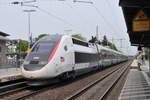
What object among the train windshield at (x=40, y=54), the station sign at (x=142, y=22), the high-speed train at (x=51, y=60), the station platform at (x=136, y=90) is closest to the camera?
the station platform at (x=136, y=90)

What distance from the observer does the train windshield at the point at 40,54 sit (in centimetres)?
1170

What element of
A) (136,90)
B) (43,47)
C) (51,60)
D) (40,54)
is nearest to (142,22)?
(136,90)

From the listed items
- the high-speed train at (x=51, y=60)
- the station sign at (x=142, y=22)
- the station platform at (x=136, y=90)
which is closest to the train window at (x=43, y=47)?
the high-speed train at (x=51, y=60)

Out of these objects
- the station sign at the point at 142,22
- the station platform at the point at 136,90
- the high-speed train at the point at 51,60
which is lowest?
the station platform at the point at 136,90

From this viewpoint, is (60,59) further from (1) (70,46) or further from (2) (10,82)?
(2) (10,82)

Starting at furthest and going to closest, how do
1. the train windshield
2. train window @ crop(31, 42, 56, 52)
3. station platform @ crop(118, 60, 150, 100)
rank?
train window @ crop(31, 42, 56, 52)
the train windshield
station platform @ crop(118, 60, 150, 100)

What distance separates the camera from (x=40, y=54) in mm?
12328

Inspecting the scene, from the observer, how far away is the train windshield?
1170 centimetres

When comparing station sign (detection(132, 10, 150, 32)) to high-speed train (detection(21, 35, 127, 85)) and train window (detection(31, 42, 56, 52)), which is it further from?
train window (detection(31, 42, 56, 52))

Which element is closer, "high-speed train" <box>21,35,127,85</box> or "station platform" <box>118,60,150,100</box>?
"station platform" <box>118,60,150,100</box>

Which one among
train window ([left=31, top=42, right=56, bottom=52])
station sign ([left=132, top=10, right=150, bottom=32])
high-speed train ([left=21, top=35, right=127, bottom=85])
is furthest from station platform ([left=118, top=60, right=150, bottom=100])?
train window ([left=31, top=42, right=56, bottom=52])

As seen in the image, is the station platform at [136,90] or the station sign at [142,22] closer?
the station platform at [136,90]

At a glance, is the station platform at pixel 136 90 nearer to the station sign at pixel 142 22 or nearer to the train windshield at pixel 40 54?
the station sign at pixel 142 22

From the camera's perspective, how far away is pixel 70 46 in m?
14.6
